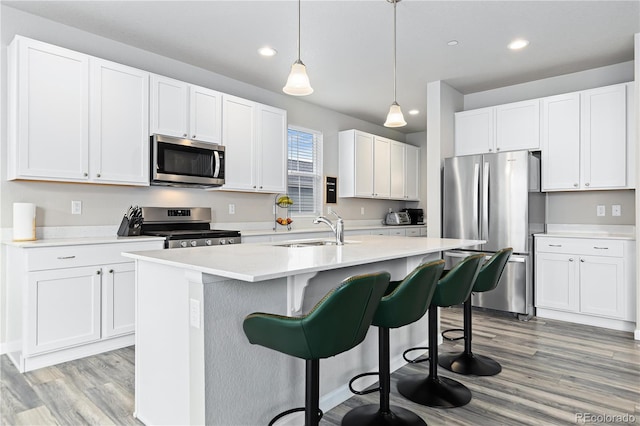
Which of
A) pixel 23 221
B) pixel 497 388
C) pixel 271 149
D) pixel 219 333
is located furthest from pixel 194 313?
pixel 271 149

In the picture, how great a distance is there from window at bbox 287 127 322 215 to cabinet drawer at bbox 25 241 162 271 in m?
2.56

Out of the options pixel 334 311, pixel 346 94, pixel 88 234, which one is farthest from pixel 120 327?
pixel 346 94

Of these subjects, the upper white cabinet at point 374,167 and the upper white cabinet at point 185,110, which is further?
the upper white cabinet at point 374,167

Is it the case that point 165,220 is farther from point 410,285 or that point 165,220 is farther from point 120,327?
point 410,285

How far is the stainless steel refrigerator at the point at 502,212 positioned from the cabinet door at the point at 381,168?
5.88ft

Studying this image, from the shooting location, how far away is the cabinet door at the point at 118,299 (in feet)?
10.2

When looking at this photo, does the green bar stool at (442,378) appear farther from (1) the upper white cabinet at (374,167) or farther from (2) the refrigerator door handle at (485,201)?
(1) the upper white cabinet at (374,167)

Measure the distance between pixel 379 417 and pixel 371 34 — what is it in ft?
9.92

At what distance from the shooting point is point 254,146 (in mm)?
4562

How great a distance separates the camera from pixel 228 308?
178 centimetres

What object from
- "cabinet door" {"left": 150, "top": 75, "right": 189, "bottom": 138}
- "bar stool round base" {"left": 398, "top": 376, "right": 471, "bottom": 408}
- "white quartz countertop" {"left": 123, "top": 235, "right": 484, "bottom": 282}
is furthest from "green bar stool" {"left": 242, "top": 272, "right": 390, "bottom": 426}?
"cabinet door" {"left": 150, "top": 75, "right": 189, "bottom": 138}

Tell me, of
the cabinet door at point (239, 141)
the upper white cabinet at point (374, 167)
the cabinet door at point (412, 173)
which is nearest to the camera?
the cabinet door at point (239, 141)

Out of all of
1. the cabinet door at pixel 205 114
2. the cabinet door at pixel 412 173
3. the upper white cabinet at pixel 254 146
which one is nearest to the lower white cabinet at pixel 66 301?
the cabinet door at pixel 205 114

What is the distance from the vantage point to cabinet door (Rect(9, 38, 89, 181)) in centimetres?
290
